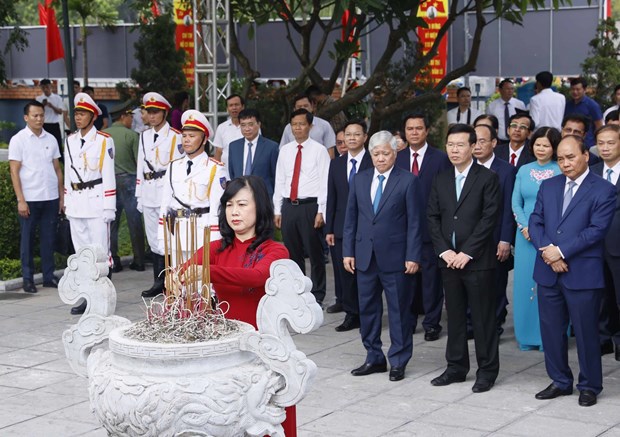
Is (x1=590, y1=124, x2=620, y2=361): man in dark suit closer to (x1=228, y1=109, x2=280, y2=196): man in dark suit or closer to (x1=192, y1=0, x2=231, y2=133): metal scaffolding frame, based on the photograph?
(x1=228, y1=109, x2=280, y2=196): man in dark suit

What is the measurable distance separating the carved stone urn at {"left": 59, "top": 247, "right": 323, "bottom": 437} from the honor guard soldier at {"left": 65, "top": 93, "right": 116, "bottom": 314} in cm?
564

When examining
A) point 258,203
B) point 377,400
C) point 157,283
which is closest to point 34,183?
point 157,283

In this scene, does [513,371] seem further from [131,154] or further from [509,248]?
[131,154]

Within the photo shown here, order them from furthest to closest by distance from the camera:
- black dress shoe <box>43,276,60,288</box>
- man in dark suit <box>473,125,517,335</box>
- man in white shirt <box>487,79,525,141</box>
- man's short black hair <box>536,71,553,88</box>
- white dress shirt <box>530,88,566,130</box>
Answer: man in white shirt <box>487,79,525,141</box> < man's short black hair <box>536,71,553,88</box> < white dress shirt <box>530,88,566,130</box> < black dress shoe <box>43,276,60,288</box> < man in dark suit <box>473,125,517,335</box>

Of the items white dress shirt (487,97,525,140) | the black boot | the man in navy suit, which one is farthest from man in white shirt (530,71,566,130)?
the man in navy suit

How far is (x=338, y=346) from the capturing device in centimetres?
874

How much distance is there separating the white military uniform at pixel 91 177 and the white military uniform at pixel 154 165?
78cm

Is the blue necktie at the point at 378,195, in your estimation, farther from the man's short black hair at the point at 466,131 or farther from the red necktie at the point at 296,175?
the red necktie at the point at 296,175

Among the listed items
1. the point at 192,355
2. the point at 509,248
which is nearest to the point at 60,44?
the point at 509,248

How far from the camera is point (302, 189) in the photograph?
10.0 metres

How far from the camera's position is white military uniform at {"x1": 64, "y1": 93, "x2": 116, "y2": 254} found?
10.1 m

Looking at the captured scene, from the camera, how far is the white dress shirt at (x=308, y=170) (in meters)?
9.97

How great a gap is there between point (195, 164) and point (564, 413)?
367cm

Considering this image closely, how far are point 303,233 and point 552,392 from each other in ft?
11.3
